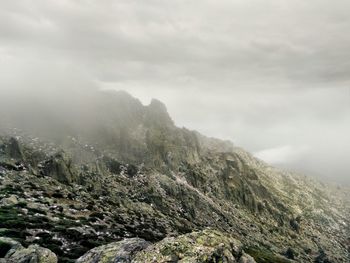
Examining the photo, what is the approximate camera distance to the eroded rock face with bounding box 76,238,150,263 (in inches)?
2756

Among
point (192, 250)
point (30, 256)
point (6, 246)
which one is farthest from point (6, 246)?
point (192, 250)

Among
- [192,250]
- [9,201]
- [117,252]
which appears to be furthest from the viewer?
[9,201]

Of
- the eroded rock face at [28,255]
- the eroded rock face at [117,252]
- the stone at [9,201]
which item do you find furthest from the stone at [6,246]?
the stone at [9,201]

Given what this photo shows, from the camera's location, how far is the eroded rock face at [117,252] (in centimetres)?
7000

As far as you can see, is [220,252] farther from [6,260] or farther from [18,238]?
[18,238]

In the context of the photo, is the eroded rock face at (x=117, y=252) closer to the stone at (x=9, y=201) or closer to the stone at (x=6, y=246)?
the stone at (x=6, y=246)

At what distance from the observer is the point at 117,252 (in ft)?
234

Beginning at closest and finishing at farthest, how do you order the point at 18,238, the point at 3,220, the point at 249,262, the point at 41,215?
the point at 249,262 → the point at 18,238 → the point at 3,220 → the point at 41,215

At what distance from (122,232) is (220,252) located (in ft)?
412

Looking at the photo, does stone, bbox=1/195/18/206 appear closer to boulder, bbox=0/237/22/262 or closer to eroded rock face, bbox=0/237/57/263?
boulder, bbox=0/237/22/262

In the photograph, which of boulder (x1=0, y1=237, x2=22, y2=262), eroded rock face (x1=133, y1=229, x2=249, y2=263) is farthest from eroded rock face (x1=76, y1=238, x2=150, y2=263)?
boulder (x1=0, y1=237, x2=22, y2=262)

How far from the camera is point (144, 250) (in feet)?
228

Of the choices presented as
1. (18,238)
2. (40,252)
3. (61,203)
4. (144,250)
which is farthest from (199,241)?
(61,203)

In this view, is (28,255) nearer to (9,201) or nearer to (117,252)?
(117,252)
